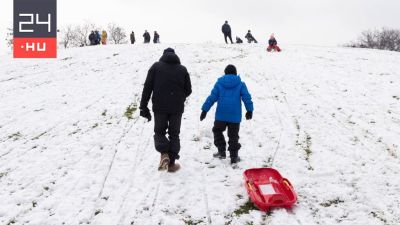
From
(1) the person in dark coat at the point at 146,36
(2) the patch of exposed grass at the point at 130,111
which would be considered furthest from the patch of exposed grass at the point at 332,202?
(1) the person in dark coat at the point at 146,36

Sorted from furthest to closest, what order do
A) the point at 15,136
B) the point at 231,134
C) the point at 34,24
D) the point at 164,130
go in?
the point at 34,24
the point at 15,136
the point at 231,134
the point at 164,130

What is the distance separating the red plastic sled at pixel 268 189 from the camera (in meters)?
5.98

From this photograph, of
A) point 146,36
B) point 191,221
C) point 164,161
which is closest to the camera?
point 191,221

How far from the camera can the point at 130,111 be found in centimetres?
1182

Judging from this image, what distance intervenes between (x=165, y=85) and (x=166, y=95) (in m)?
0.19

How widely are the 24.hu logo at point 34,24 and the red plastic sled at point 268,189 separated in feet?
79.5

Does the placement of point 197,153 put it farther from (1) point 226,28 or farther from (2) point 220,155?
(1) point 226,28

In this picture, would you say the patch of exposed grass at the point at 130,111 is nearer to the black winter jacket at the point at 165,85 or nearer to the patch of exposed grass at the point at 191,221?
the black winter jacket at the point at 165,85

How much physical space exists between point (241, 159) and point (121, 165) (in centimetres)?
260

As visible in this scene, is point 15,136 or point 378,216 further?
point 15,136

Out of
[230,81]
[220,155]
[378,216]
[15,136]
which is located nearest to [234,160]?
[220,155]

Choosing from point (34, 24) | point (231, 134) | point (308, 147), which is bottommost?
point (308, 147)

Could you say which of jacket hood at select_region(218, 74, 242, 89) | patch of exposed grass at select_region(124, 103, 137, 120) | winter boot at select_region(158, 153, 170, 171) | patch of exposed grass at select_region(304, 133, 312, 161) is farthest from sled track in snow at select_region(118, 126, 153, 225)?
patch of exposed grass at select_region(304, 133, 312, 161)

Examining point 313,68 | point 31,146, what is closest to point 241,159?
point 31,146
